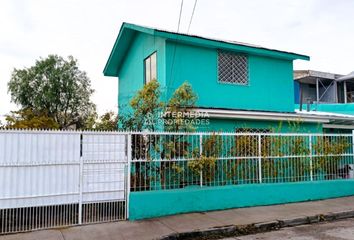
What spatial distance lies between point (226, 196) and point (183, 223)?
5.57 feet

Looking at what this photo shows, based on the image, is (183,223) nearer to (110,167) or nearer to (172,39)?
(110,167)

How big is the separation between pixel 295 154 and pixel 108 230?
5694 mm

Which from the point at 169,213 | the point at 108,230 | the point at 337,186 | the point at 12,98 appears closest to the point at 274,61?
the point at 337,186

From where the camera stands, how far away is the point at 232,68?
12047mm

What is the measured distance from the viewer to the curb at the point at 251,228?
6.41 meters

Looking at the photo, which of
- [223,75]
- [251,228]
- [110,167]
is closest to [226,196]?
[251,228]

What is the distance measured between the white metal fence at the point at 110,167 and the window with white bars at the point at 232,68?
3.57 metres

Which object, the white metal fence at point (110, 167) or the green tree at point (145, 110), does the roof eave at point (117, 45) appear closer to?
the green tree at point (145, 110)

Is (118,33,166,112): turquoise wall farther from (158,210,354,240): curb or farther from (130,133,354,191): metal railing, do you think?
(158,210,354,240): curb

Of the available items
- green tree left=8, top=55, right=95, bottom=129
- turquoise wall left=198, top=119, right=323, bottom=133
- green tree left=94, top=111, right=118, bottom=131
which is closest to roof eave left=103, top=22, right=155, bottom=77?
green tree left=94, top=111, right=118, bottom=131

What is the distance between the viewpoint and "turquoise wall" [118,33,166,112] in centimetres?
1109

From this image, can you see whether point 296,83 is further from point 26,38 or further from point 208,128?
point 26,38

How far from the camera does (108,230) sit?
6488 mm

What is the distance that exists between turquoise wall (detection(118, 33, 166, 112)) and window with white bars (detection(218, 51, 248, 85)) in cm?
223
